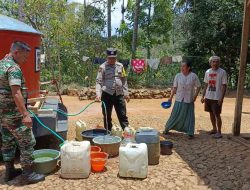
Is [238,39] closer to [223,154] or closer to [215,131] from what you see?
[215,131]

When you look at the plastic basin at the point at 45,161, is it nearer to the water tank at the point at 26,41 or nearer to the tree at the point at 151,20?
the water tank at the point at 26,41

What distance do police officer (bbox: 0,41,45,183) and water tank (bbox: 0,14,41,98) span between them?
4.31ft

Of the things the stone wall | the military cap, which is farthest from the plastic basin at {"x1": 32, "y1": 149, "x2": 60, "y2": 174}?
the stone wall

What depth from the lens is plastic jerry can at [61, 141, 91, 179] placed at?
4223 mm

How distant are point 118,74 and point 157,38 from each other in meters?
15.2

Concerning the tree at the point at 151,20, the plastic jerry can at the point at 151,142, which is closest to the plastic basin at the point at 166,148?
the plastic jerry can at the point at 151,142

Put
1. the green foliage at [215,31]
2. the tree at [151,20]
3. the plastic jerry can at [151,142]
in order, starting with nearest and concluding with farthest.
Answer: the plastic jerry can at [151,142] → the green foliage at [215,31] → the tree at [151,20]

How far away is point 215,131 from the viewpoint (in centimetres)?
672

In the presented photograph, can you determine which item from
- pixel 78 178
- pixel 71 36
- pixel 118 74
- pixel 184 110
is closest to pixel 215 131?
pixel 184 110

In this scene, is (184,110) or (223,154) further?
(184,110)

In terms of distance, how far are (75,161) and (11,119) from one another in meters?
0.95

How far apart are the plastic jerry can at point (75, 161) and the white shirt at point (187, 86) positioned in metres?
2.59

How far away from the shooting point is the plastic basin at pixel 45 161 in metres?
4.36

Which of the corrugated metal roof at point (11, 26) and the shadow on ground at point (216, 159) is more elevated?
the corrugated metal roof at point (11, 26)
